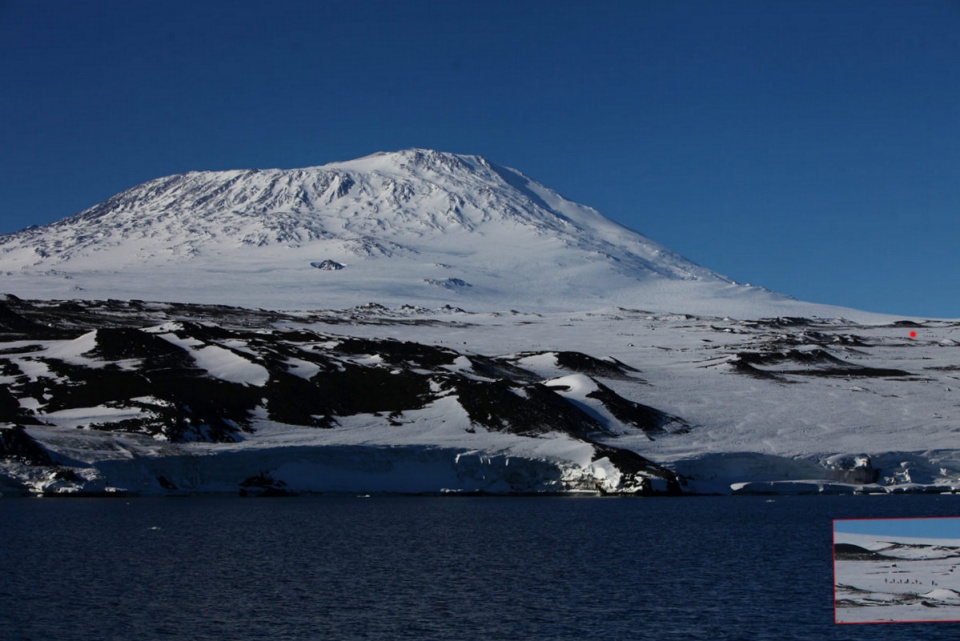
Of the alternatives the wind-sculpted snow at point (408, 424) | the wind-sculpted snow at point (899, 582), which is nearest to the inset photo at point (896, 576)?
the wind-sculpted snow at point (899, 582)

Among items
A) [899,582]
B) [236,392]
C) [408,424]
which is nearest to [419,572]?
[899,582]

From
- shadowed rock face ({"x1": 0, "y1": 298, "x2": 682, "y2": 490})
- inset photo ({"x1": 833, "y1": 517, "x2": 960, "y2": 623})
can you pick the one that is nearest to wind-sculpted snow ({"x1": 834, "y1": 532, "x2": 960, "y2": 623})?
inset photo ({"x1": 833, "y1": 517, "x2": 960, "y2": 623})

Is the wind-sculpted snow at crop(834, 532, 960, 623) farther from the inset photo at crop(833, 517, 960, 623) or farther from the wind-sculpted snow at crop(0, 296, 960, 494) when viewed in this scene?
the wind-sculpted snow at crop(0, 296, 960, 494)

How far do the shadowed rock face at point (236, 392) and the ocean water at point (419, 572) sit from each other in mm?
12143

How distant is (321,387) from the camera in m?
111

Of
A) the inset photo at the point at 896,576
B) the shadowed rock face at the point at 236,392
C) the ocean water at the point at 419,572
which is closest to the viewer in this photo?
the inset photo at the point at 896,576

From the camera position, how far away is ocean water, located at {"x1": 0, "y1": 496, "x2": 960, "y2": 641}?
1572 inches

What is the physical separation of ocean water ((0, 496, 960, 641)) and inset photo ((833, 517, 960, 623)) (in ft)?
53.7

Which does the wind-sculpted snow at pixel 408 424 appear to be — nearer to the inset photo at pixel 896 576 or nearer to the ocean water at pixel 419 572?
the ocean water at pixel 419 572

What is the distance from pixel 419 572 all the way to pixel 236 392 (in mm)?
56663

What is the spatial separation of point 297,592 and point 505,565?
12191 millimetres

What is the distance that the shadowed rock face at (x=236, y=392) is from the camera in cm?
9600

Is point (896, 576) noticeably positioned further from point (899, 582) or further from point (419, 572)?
point (419, 572)

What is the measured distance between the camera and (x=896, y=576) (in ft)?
70.6
